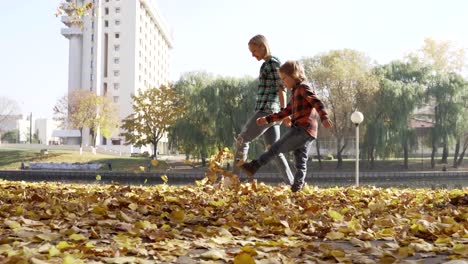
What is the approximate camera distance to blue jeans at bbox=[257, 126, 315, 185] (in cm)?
514

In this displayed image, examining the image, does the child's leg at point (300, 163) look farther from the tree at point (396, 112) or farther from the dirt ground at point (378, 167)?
the dirt ground at point (378, 167)

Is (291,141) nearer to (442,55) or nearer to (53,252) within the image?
(53,252)

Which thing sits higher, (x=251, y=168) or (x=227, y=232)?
(x=251, y=168)

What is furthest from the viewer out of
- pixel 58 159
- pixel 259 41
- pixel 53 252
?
pixel 58 159

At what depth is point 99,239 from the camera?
2635 mm

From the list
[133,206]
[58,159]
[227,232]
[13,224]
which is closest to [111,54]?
[58,159]

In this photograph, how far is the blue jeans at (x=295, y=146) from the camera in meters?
5.14

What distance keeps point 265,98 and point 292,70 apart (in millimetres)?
616

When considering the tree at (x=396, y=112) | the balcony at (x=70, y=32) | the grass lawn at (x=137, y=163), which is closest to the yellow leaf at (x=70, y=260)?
the grass lawn at (x=137, y=163)

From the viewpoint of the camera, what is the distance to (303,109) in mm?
5191

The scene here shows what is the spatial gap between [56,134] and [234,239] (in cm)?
7898

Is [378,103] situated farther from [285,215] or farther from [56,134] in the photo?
[56,134]

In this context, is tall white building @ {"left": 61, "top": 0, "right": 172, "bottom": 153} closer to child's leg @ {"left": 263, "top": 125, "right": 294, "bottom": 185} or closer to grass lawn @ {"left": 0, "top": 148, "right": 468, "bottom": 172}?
grass lawn @ {"left": 0, "top": 148, "right": 468, "bottom": 172}

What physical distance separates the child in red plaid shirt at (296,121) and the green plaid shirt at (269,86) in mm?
345
